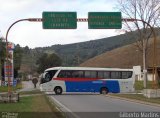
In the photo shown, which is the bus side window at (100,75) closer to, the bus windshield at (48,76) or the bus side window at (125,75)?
the bus side window at (125,75)

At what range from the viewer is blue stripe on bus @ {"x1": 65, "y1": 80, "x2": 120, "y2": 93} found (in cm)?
5497

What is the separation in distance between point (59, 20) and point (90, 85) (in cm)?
1673

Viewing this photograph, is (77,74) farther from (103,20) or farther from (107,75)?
(103,20)

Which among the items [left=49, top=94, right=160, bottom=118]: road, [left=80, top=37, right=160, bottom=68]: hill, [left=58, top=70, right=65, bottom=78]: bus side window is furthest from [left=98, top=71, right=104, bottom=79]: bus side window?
[left=80, top=37, right=160, bottom=68]: hill

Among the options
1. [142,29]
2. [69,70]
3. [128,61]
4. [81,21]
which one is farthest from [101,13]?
[128,61]

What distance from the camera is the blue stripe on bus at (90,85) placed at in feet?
180

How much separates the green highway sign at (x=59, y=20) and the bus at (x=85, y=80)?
599 inches

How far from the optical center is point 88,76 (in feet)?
182

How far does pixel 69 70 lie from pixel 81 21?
15423 mm

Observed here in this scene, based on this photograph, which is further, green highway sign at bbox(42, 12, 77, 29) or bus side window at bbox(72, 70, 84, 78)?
bus side window at bbox(72, 70, 84, 78)

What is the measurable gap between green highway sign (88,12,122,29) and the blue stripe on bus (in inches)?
622

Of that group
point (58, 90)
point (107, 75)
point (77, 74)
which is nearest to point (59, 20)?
point (58, 90)

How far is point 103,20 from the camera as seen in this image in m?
40.1

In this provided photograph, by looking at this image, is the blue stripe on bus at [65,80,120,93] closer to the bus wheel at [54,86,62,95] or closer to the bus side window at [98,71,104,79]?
the bus side window at [98,71,104,79]
